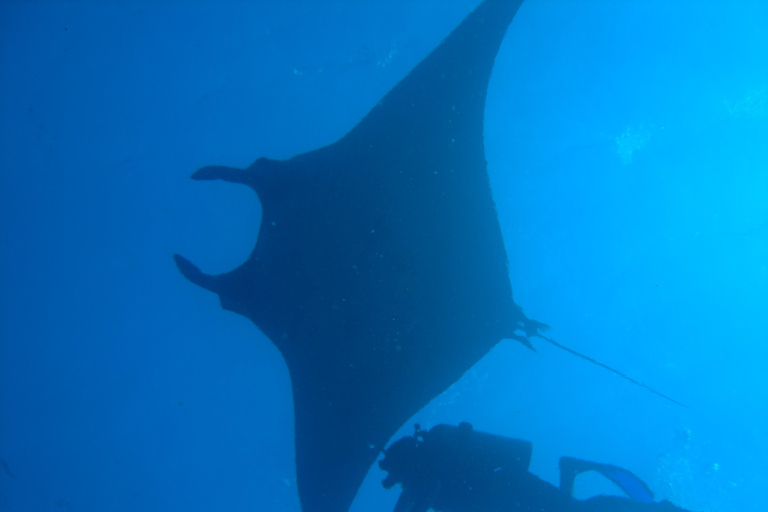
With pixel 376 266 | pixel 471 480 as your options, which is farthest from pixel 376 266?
pixel 471 480

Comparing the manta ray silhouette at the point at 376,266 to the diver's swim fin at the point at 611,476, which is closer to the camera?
the manta ray silhouette at the point at 376,266

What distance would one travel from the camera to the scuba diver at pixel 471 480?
89.4 inches

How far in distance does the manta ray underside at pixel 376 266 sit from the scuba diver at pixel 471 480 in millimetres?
290

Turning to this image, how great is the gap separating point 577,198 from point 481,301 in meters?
2.95

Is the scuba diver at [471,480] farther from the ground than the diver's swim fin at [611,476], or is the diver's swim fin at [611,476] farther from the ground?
the diver's swim fin at [611,476]

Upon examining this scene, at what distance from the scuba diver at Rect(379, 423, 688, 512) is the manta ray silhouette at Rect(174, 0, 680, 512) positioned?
29 cm

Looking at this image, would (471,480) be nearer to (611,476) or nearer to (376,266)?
(611,476)

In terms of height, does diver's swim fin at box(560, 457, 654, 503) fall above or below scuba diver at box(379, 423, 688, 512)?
above

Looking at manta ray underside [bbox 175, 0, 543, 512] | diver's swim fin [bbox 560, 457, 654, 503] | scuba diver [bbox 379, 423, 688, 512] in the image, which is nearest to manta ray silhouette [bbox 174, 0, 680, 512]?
manta ray underside [bbox 175, 0, 543, 512]

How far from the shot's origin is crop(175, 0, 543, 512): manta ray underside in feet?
7.26

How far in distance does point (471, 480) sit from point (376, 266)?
148 centimetres

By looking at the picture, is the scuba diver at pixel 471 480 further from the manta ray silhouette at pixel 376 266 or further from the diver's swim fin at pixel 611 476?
the manta ray silhouette at pixel 376 266

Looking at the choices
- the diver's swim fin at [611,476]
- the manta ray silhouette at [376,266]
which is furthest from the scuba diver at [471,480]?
the manta ray silhouette at [376,266]

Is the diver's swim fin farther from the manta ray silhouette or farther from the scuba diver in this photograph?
the manta ray silhouette
